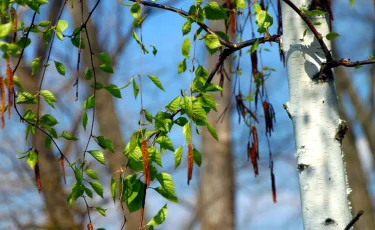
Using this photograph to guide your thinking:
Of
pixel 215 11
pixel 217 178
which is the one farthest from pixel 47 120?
pixel 217 178

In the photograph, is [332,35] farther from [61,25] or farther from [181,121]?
[61,25]

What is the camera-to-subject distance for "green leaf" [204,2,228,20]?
207 cm

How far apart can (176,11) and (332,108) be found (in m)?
0.68

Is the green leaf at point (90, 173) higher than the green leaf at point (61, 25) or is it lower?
lower

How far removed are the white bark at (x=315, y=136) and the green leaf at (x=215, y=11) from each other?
1.21ft

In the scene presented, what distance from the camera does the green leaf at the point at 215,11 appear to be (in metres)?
2.07

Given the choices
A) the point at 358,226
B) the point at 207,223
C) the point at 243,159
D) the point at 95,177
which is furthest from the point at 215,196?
the point at 95,177

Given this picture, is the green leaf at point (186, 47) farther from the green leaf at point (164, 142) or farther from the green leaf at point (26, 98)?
the green leaf at point (26, 98)

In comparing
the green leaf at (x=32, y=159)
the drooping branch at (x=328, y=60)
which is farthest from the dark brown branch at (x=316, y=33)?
the green leaf at (x=32, y=159)

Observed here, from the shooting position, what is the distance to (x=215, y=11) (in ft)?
6.88

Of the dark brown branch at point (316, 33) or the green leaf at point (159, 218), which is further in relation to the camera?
the dark brown branch at point (316, 33)

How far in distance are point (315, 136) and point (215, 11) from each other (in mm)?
581

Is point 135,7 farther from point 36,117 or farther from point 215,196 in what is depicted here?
point 215,196

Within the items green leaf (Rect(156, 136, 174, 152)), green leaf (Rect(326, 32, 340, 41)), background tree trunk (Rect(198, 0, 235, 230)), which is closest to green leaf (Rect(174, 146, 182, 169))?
green leaf (Rect(156, 136, 174, 152))
